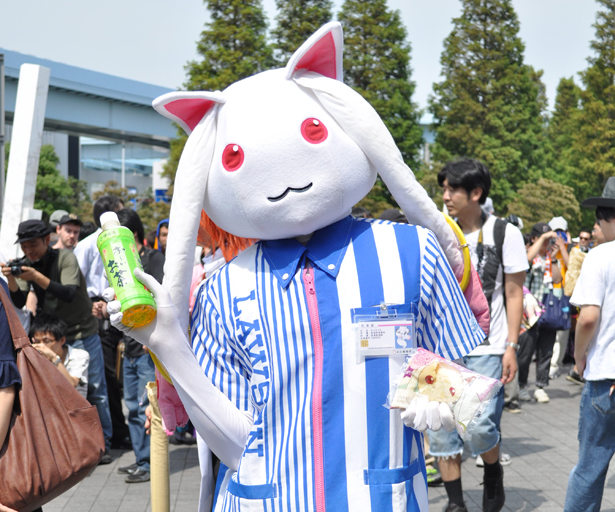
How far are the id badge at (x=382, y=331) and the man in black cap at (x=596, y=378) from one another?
6.51 ft

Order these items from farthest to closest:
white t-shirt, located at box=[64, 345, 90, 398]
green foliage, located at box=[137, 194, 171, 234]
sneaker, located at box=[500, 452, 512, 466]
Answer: green foliage, located at box=[137, 194, 171, 234]
sneaker, located at box=[500, 452, 512, 466]
white t-shirt, located at box=[64, 345, 90, 398]

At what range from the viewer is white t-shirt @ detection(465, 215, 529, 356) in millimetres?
4699

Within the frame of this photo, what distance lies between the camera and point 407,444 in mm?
2338

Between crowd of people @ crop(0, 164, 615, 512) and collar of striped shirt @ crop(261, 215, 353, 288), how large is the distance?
1014mm

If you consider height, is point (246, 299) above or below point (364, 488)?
above

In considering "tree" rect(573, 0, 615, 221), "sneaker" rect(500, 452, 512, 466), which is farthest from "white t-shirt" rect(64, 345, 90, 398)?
"tree" rect(573, 0, 615, 221)

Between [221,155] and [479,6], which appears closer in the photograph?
[221,155]

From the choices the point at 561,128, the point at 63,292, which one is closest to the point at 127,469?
the point at 63,292

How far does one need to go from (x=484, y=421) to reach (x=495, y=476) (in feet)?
1.46

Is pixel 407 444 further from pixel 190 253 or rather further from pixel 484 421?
pixel 484 421

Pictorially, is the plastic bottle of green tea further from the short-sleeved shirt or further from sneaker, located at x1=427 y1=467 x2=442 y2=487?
sneaker, located at x1=427 y1=467 x2=442 y2=487

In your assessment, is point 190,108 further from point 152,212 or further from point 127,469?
point 152,212

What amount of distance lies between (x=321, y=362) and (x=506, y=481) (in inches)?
162

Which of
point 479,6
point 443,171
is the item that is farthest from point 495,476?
point 479,6
